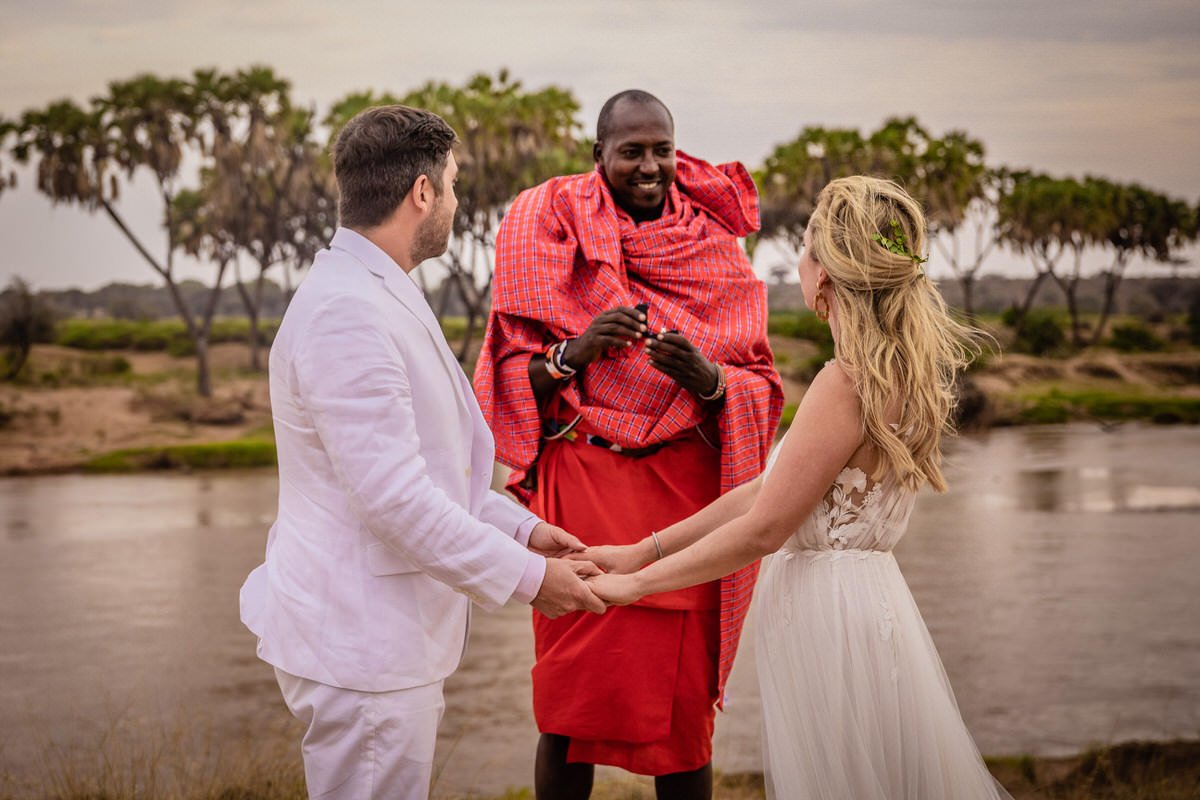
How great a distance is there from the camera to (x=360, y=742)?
2.64 metres

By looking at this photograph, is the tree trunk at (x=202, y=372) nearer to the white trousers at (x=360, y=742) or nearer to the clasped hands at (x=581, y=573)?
the clasped hands at (x=581, y=573)

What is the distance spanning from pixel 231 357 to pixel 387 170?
121ft

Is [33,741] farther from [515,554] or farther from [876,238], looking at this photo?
[876,238]

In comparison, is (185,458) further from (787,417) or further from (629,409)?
(629,409)

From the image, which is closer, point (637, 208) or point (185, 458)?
point (637, 208)

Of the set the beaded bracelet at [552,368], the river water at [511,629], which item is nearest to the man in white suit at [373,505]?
the beaded bracelet at [552,368]

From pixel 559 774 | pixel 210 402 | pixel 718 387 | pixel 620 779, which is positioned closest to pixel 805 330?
pixel 210 402

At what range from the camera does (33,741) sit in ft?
20.1

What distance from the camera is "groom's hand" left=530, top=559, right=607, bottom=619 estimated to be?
302cm

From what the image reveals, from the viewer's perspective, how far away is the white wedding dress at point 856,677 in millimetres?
2922

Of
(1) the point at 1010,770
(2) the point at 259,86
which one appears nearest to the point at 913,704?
(1) the point at 1010,770

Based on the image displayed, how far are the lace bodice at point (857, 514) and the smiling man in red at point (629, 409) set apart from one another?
2.13 ft

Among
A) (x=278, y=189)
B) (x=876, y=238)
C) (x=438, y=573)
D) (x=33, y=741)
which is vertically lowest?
(x=33, y=741)

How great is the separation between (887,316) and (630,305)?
1010 mm
